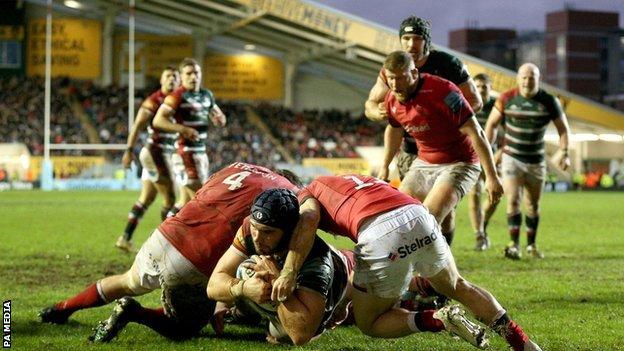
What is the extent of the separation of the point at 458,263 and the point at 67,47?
132 feet

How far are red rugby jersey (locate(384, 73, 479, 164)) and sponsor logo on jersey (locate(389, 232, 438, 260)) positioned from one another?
74.4 inches

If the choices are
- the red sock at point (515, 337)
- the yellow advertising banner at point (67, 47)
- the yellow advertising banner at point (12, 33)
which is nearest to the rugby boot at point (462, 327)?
the red sock at point (515, 337)

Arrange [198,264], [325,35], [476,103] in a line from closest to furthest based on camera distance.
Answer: [198,264], [476,103], [325,35]

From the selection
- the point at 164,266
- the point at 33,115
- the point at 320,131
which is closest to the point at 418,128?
the point at 164,266

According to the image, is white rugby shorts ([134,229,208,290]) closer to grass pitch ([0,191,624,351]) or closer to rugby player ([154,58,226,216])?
grass pitch ([0,191,624,351])

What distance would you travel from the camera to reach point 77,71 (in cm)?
4922

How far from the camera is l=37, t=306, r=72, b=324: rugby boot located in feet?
23.9

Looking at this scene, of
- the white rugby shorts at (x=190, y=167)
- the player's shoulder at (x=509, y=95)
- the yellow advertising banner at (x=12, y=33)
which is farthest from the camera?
the yellow advertising banner at (x=12, y=33)

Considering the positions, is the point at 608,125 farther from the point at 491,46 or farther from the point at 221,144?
the point at 491,46

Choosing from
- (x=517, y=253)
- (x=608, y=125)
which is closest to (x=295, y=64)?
(x=608, y=125)

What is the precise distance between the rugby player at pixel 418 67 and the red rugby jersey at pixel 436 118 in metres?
0.26

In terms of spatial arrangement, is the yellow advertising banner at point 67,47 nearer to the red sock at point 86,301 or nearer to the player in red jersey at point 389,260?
the red sock at point 86,301

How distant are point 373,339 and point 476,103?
2.97 metres

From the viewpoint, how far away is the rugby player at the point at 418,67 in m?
8.36
